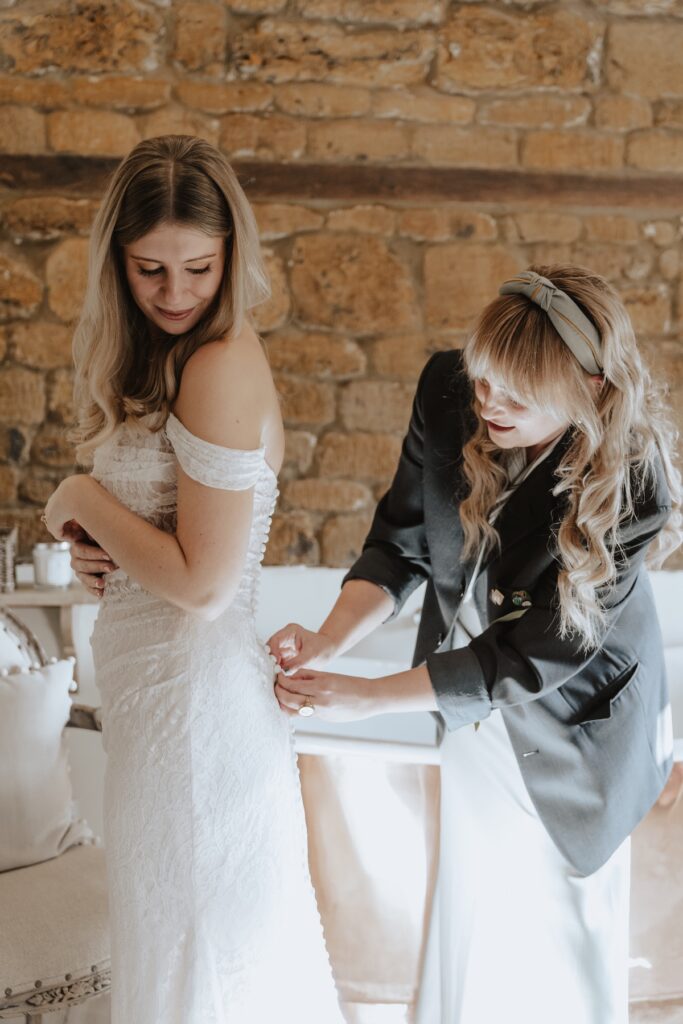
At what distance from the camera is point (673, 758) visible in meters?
1.81

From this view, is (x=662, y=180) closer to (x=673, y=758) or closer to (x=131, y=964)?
(x=673, y=758)

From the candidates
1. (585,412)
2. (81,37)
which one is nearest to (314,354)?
(81,37)

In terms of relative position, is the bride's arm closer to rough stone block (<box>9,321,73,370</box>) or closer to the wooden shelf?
the wooden shelf

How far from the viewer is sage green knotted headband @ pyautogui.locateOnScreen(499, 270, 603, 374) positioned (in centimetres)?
139

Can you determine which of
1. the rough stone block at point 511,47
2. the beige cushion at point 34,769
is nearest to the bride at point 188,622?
the beige cushion at point 34,769

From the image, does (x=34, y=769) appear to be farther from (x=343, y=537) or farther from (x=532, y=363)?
(x=343, y=537)

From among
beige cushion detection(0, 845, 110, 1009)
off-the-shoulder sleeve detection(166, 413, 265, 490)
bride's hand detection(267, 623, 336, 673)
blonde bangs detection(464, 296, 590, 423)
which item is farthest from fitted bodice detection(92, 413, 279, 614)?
beige cushion detection(0, 845, 110, 1009)

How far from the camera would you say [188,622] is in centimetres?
137

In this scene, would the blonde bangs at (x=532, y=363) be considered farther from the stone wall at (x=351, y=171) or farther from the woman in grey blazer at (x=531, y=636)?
the stone wall at (x=351, y=171)

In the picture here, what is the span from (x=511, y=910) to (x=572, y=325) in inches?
37.5

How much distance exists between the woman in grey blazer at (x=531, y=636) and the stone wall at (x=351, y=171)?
1.95 metres

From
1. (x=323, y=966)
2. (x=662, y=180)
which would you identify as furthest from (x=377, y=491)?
(x=323, y=966)

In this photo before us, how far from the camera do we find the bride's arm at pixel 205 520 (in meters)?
1.30

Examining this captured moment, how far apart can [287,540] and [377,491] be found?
1.21ft
